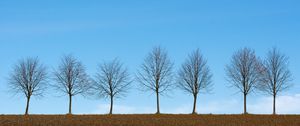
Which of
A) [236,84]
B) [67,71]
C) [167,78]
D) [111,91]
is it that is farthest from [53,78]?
[236,84]

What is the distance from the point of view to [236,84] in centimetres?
5753

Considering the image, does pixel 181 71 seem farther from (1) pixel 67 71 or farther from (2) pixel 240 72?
(1) pixel 67 71

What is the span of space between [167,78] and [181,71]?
211 centimetres

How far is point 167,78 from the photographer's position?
57.4 m

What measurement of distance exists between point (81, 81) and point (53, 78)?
3.90 m

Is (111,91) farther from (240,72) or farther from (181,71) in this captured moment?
(240,72)

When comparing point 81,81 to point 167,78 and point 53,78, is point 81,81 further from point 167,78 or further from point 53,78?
point 167,78

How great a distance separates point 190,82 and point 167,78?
285 cm

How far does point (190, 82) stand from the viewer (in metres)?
57.4
